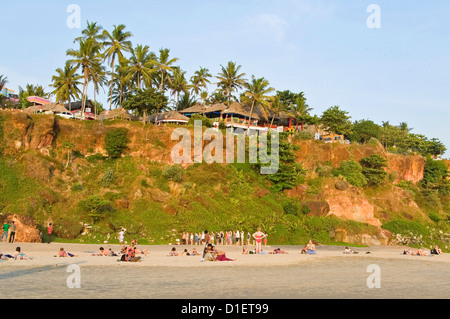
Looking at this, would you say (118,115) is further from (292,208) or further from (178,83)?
(292,208)

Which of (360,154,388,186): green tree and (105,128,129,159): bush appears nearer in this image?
(105,128,129,159): bush

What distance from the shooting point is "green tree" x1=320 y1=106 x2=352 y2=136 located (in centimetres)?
5616

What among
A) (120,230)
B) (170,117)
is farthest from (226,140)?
(120,230)

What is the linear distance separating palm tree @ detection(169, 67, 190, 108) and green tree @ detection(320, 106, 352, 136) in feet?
66.8

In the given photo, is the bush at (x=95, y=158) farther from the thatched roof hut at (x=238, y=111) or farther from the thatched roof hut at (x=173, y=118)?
the thatched roof hut at (x=238, y=111)

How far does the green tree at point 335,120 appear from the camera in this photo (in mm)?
56156

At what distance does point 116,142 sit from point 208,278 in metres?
26.8

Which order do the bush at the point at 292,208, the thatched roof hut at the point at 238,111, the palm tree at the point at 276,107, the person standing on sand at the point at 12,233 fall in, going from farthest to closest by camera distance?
the palm tree at the point at 276,107 < the thatched roof hut at the point at 238,111 < the bush at the point at 292,208 < the person standing on sand at the point at 12,233

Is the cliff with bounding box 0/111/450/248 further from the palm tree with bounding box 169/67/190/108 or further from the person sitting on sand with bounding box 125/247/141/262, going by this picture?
A: the palm tree with bounding box 169/67/190/108

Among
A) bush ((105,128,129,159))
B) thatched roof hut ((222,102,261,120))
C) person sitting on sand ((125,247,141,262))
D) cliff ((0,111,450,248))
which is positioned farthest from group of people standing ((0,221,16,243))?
thatched roof hut ((222,102,261,120))

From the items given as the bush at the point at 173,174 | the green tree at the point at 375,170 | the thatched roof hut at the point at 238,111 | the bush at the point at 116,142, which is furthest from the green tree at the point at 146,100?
the green tree at the point at 375,170

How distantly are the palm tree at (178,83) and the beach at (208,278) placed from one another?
3876 centimetres

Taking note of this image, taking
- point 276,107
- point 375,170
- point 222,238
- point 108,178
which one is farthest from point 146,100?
point 375,170
